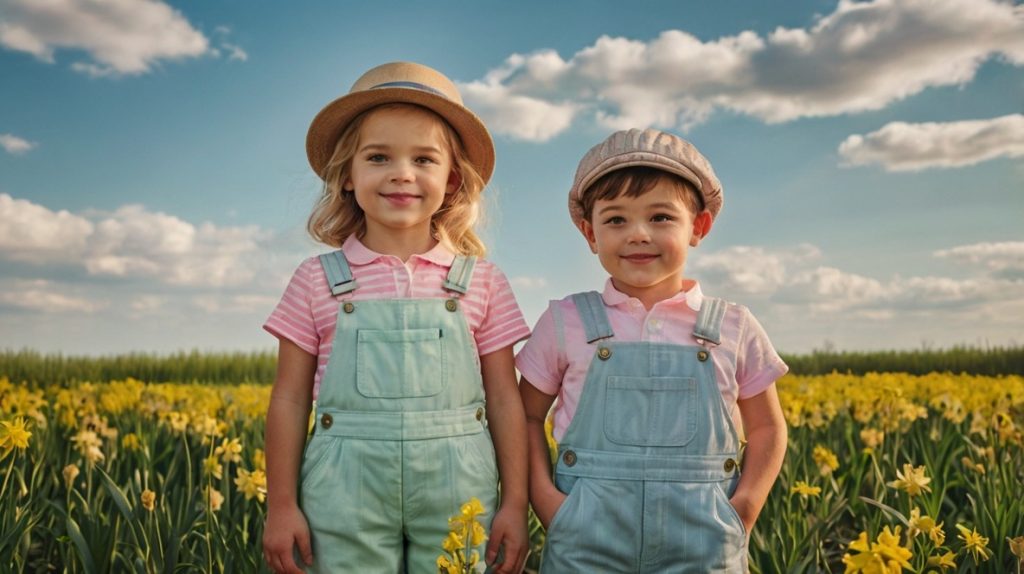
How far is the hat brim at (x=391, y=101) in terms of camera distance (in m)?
2.46

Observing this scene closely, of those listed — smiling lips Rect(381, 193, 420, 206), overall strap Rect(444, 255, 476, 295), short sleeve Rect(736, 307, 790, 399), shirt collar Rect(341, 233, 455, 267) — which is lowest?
short sleeve Rect(736, 307, 790, 399)

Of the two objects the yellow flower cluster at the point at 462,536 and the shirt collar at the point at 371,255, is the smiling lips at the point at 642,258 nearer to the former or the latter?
the shirt collar at the point at 371,255

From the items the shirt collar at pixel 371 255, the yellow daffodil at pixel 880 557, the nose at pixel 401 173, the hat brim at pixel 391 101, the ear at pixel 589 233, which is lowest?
the yellow daffodil at pixel 880 557

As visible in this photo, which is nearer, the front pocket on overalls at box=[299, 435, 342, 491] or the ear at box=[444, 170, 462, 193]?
the front pocket on overalls at box=[299, 435, 342, 491]

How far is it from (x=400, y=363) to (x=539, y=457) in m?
0.47

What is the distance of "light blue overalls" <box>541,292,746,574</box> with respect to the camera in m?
2.24

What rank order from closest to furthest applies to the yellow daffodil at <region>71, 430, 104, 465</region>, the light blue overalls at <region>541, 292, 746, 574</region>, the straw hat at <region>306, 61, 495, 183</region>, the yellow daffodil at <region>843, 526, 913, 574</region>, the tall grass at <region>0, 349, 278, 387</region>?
1. the yellow daffodil at <region>843, 526, 913, 574</region>
2. the light blue overalls at <region>541, 292, 746, 574</region>
3. the straw hat at <region>306, 61, 495, 183</region>
4. the yellow daffodil at <region>71, 430, 104, 465</region>
5. the tall grass at <region>0, 349, 278, 387</region>

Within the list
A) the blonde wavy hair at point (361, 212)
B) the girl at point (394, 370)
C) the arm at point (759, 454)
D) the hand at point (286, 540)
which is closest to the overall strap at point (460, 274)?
the girl at point (394, 370)

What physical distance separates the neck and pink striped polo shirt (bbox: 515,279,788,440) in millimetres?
425

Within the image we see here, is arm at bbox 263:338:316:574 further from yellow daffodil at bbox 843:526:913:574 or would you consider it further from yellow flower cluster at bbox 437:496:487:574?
yellow daffodil at bbox 843:526:913:574

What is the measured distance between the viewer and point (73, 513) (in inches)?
148

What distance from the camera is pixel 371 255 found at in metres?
2.45

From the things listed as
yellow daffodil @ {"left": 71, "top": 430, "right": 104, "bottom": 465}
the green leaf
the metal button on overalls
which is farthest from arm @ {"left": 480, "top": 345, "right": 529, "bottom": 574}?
yellow daffodil @ {"left": 71, "top": 430, "right": 104, "bottom": 465}

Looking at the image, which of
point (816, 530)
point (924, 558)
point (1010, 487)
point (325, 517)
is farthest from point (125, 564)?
point (1010, 487)
